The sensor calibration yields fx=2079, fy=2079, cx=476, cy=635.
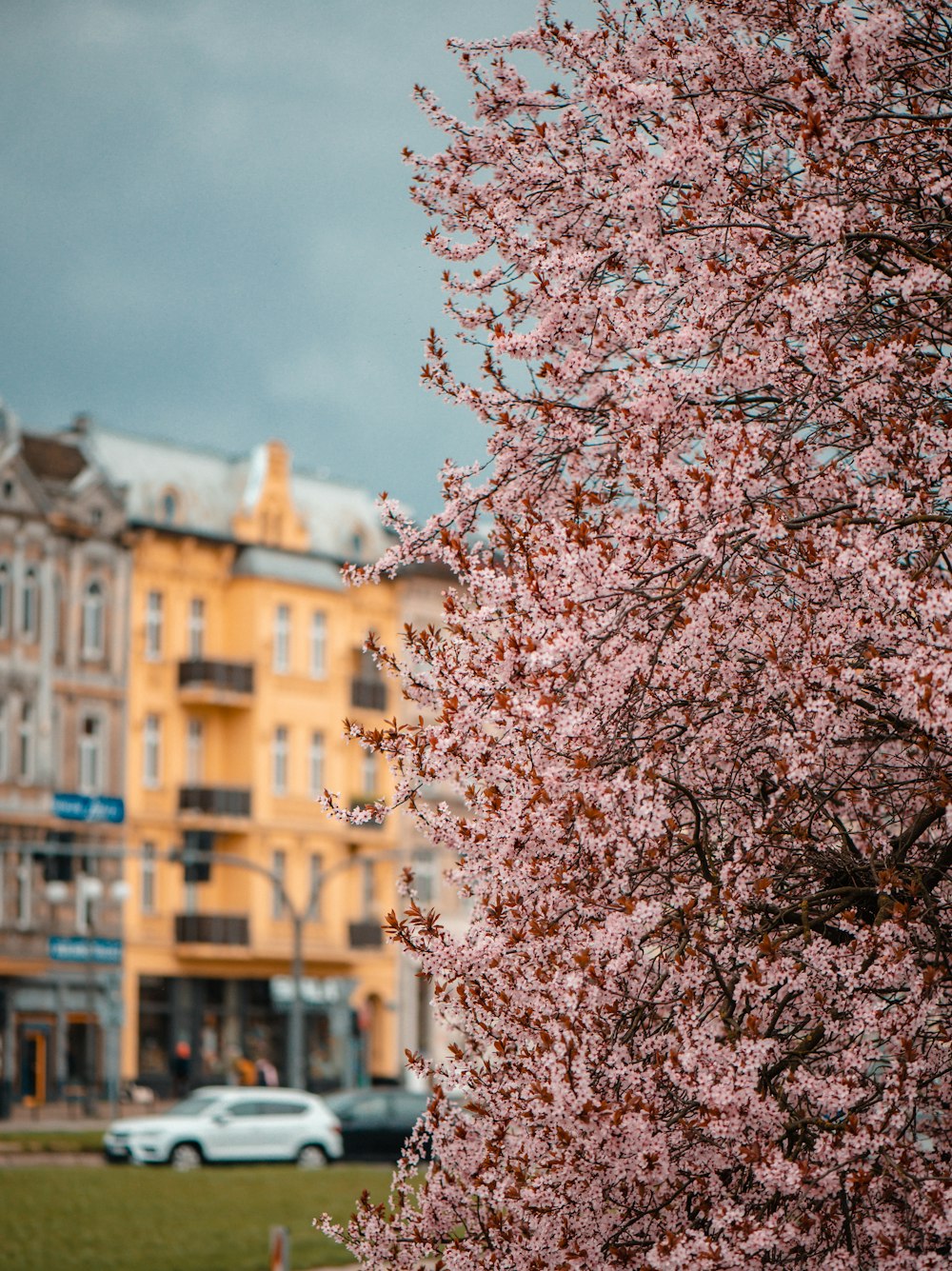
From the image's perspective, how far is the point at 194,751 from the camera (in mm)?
59969

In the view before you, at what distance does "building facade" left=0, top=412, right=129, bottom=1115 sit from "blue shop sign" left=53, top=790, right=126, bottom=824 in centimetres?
534

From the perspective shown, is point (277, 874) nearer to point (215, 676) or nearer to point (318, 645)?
point (215, 676)

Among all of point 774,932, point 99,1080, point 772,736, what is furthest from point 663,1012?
point 99,1080

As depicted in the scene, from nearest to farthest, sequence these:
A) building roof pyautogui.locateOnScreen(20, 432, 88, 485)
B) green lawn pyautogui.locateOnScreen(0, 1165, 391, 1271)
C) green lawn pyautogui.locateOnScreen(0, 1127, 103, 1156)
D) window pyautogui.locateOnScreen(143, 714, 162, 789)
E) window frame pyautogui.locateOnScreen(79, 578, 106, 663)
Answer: green lawn pyautogui.locateOnScreen(0, 1165, 391, 1271)
green lawn pyautogui.locateOnScreen(0, 1127, 103, 1156)
building roof pyautogui.locateOnScreen(20, 432, 88, 485)
window frame pyautogui.locateOnScreen(79, 578, 106, 663)
window pyautogui.locateOnScreen(143, 714, 162, 789)

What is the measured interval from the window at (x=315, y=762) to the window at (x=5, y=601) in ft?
38.0

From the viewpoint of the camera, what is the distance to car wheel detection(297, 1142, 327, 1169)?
114ft

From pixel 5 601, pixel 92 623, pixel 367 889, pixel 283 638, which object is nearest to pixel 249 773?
pixel 283 638

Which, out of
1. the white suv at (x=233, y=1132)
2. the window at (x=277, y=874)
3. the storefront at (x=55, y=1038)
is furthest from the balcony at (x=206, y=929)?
the white suv at (x=233, y=1132)

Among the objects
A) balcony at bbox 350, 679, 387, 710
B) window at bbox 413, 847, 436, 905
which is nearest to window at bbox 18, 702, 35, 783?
balcony at bbox 350, 679, 387, 710

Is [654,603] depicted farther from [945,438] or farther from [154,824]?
[154,824]

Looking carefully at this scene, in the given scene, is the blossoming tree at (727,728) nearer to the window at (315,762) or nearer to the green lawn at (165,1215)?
the green lawn at (165,1215)

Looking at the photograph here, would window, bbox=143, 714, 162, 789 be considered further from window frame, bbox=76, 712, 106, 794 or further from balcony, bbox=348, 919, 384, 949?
balcony, bbox=348, 919, 384, 949

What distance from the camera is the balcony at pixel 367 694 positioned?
6412cm

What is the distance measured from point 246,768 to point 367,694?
5.68 metres
